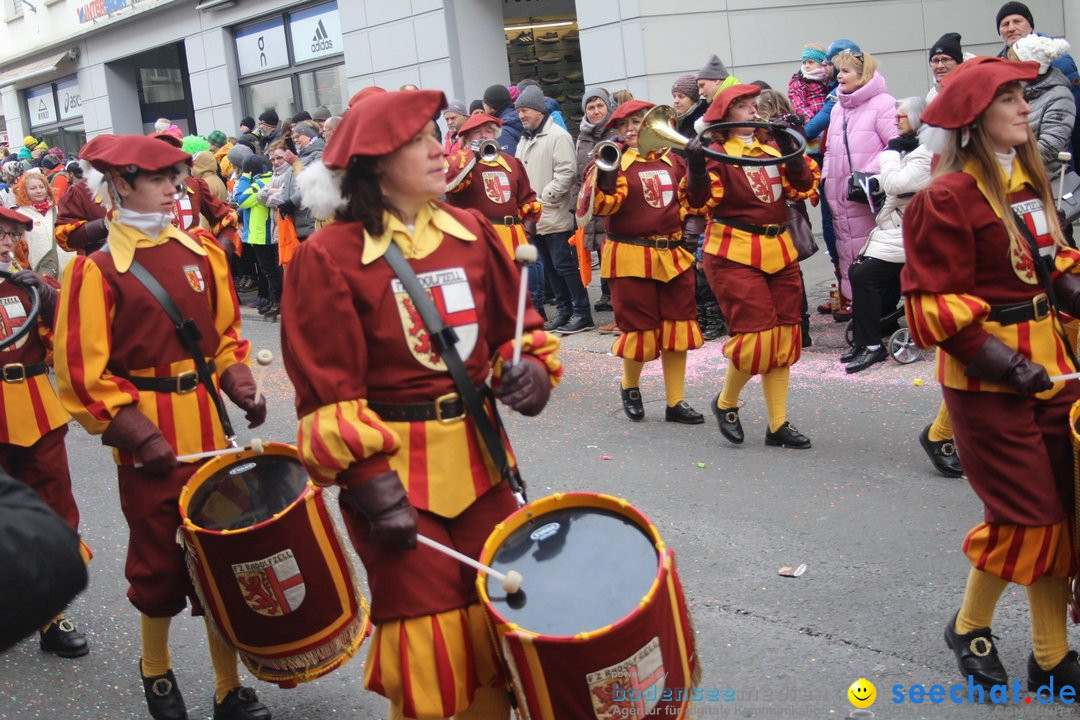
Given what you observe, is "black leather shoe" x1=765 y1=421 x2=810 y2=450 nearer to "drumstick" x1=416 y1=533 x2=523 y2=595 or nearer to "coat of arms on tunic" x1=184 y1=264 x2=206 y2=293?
"coat of arms on tunic" x1=184 y1=264 x2=206 y2=293

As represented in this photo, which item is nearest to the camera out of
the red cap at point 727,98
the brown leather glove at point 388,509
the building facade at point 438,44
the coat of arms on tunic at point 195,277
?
the brown leather glove at point 388,509

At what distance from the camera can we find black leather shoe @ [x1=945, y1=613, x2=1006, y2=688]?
4.00 meters

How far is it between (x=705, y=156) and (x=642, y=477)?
6.01ft

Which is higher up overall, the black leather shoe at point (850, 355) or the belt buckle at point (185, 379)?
the belt buckle at point (185, 379)

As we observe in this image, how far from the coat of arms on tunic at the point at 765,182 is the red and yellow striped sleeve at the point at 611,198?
0.96 m

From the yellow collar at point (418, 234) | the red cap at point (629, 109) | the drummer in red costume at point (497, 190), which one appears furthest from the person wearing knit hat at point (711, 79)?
the yellow collar at point (418, 234)

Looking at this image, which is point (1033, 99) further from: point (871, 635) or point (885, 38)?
point (885, 38)

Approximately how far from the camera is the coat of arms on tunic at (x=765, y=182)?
7.09 m

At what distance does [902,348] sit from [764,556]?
3621mm

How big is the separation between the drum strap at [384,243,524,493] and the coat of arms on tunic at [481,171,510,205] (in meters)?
6.63

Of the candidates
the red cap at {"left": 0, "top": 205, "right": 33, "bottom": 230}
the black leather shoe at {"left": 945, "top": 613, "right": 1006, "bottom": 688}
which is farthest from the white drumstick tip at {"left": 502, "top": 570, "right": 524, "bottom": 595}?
the red cap at {"left": 0, "top": 205, "right": 33, "bottom": 230}

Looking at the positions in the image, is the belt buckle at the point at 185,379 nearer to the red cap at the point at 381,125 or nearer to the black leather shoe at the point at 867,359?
the red cap at the point at 381,125

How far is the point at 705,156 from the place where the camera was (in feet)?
22.9

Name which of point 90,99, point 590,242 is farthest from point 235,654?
point 90,99
